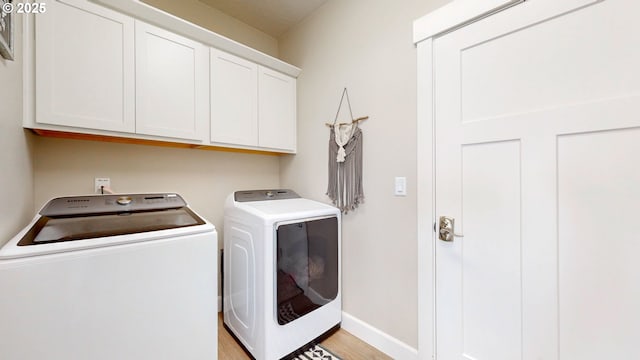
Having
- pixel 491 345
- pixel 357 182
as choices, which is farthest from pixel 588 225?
pixel 357 182

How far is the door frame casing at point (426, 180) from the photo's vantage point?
1.50 meters

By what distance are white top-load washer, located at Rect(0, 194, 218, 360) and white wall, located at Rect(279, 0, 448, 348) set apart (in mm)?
1097

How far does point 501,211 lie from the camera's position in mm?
1277

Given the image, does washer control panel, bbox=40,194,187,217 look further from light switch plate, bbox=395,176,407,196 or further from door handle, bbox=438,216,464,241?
door handle, bbox=438,216,464,241

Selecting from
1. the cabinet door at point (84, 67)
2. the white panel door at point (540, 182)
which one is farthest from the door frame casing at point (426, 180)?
the cabinet door at point (84, 67)

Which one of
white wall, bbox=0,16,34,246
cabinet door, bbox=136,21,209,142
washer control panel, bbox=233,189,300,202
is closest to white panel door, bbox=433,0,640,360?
washer control panel, bbox=233,189,300,202

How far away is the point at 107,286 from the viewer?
3.22 feet

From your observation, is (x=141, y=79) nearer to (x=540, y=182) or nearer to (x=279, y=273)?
(x=279, y=273)

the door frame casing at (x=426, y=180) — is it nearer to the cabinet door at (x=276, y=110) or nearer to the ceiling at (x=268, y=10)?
the ceiling at (x=268, y=10)

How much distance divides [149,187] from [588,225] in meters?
2.61

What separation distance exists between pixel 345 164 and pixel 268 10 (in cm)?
159

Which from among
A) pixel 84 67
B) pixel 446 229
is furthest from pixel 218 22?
pixel 446 229

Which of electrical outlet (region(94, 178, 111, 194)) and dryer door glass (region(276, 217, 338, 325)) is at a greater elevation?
electrical outlet (region(94, 178, 111, 194))

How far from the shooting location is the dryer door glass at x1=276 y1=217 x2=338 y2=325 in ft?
5.38
